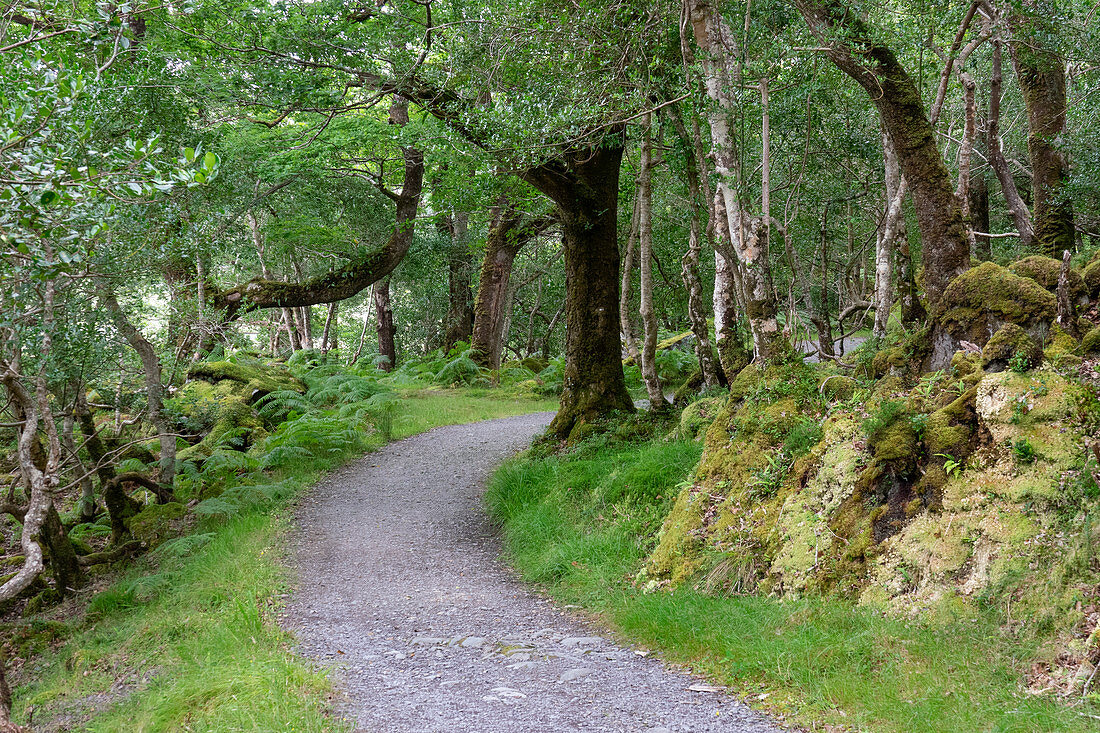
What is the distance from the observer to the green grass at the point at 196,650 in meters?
4.34

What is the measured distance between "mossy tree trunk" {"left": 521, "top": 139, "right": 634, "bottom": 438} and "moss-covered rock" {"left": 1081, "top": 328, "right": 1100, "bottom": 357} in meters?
6.53

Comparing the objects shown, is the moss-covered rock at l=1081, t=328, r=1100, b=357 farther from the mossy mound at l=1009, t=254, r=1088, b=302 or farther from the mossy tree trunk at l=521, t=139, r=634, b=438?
the mossy tree trunk at l=521, t=139, r=634, b=438

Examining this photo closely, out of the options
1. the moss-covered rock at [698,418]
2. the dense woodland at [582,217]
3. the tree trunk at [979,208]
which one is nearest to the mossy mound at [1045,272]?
the dense woodland at [582,217]

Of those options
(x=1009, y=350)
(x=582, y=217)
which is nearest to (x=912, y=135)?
(x=1009, y=350)

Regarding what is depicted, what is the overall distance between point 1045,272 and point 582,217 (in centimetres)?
622

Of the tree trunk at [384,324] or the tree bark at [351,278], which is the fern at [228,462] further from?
the tree trunk at [384,324]

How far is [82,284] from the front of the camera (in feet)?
25.7

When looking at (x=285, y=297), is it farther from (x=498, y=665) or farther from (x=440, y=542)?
(x=498, y=665)

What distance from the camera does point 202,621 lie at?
20.6 ft

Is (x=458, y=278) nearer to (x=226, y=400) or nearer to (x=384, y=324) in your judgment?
(x=384, y=324)

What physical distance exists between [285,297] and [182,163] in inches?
487

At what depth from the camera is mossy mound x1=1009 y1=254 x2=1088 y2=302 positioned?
221 inches

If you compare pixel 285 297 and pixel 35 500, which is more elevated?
pixel 285 297

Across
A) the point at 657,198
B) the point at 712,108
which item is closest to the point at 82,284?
the point at 712,108
